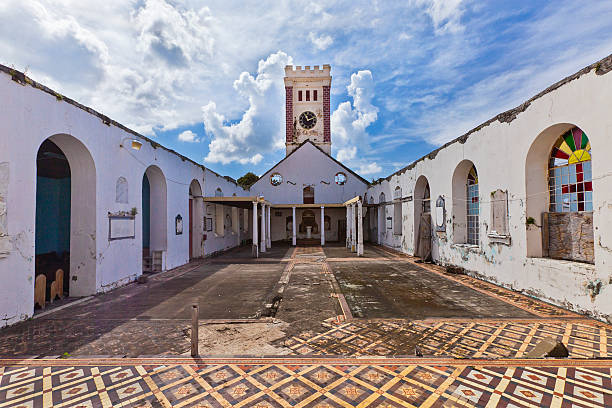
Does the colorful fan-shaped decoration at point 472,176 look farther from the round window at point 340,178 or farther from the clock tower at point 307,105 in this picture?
the clock tower at point 307,105

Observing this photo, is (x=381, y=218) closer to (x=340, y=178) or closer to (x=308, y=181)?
(x=340, y=178)

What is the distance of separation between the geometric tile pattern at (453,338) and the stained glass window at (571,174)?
261 cm

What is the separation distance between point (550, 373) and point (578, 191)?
4.84 m

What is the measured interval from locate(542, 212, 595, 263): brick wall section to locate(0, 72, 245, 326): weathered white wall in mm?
11083

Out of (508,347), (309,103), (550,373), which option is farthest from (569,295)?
(309,103)

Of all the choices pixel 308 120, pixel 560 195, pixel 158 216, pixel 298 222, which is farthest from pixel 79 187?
pixel 308 120

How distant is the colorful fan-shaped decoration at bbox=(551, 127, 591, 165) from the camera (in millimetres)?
6391

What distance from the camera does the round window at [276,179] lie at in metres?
25.1

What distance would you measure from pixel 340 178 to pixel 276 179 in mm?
5283

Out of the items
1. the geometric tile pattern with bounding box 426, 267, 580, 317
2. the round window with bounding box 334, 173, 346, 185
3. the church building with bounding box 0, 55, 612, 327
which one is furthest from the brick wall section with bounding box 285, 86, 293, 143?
the geometric tile pattern with bounding box 426, 267, 580, 317

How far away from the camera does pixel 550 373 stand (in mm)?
3578

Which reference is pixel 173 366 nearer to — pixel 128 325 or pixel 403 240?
pixel 128 325

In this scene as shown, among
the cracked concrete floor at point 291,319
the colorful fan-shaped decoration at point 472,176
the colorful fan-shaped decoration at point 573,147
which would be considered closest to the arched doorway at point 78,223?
the cracked concrete floor at point 291,319

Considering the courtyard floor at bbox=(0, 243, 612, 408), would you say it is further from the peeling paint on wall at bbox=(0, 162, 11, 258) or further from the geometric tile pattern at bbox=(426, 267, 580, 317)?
the peeling paint on wall at bbox=(0, 162, 11, 258)
